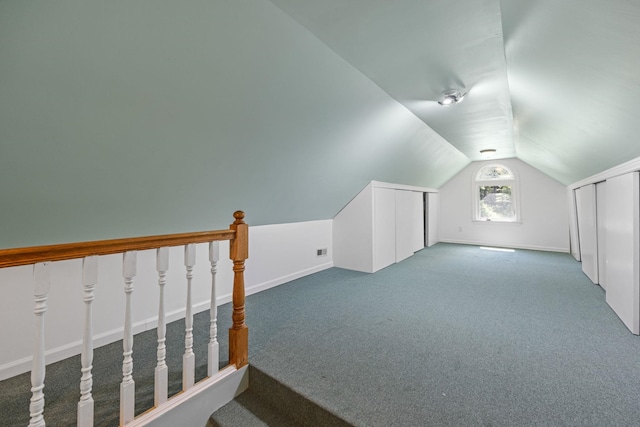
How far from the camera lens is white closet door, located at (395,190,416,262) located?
4.71 m

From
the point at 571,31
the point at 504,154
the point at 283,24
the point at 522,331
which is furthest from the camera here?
the point at 504,154

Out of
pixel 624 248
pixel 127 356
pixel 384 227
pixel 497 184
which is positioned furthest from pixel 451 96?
pixel 497 184

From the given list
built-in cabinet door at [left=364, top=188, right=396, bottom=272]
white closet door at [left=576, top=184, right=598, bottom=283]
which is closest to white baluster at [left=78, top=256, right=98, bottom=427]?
built-in cabinet door at [left=364, top=188, right=396, bottom=272]

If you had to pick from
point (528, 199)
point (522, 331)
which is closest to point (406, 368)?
point (522, 331)

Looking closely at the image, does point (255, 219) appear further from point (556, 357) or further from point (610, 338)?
point (610, 338)

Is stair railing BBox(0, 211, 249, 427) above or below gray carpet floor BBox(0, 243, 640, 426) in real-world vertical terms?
above

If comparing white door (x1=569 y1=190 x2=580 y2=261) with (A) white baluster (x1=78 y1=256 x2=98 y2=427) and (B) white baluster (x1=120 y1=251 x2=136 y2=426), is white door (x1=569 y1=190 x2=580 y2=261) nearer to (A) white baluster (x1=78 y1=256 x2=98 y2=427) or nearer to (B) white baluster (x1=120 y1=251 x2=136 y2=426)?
(B) white baluster (x1=120 y1=251 x2=136 y2=426)

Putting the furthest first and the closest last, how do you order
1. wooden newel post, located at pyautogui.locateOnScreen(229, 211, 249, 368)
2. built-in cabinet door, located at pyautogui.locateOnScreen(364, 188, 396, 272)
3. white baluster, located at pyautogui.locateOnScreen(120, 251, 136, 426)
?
built-in cabinet door, located at pyautogui.locateOnScreen(364, 188, 396, 272) → wooden newel post, located at pyautogui.locateOnScreen(229, 211, 249, 368) → white baluster, located at pyautogui.locateOnScreen(120, 251, 136, 426)

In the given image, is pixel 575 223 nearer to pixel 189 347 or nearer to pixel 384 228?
pixel 384 228

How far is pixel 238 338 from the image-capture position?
5.34 ft

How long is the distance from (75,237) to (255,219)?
5.11ft

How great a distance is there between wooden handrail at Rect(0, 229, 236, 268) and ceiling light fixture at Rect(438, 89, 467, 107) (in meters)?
2.46

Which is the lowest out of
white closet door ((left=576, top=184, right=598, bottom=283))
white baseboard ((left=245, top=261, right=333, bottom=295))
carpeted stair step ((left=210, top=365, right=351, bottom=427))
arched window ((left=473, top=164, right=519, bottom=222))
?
carpeted stair step ((left=210, top=365, right=351, bottom=427))

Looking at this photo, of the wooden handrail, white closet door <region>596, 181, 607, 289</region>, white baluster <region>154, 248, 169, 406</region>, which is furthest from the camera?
white closet door <region>596, 181, 607, 289</region>
